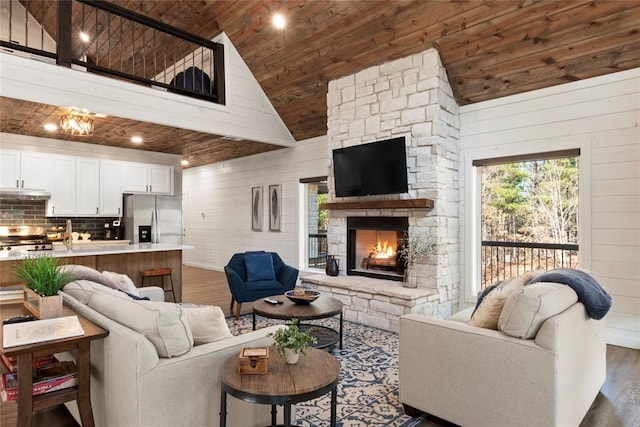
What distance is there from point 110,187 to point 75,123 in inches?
89.1

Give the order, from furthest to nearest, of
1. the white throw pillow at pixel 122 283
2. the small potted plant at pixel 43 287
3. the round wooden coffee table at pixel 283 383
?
the white throw pillow at pixel 122 283
the small potted plant at pixel 43 287
the round wooden coffee table at pixel 283 383

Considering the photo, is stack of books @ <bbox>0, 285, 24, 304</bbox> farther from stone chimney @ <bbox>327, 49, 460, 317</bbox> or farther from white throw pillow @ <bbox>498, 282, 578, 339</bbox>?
stone chimney @ <bbox>327, 49, 460, 317</bbox>

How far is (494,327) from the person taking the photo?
2.24 m

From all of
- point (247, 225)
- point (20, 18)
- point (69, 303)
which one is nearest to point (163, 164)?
point (247, 225)

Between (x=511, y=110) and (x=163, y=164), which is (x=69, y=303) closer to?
(x=511, y=110)

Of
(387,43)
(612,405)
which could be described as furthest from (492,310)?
(387,43)

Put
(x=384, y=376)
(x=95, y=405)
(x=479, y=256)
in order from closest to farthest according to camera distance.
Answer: (x=95, y=405), (x=384, y=376), (x=479, y=256)

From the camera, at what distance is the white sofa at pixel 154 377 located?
1688 millimetres

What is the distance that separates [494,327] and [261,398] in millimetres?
1439

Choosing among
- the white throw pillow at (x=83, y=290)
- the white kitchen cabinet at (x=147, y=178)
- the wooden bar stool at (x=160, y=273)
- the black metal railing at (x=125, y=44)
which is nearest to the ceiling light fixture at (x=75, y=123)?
the black metal railing at (x=125, y=44)

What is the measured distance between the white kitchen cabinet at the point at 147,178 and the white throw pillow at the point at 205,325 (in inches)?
Answer: 222

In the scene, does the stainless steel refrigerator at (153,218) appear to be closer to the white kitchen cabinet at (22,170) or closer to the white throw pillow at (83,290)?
the white kitchen cabinet at (22,170)

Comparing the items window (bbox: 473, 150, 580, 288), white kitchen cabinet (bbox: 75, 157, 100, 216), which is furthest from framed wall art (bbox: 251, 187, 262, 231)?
window (bbox: 473, 150, 580, 288)

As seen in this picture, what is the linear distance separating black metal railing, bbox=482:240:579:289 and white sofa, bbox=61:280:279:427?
3.75 m
